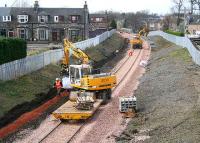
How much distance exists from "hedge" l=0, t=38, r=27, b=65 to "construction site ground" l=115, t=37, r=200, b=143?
11.1m

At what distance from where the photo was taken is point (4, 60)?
38.6 meters

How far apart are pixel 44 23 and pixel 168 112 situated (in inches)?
2697

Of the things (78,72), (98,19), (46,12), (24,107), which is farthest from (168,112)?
(98,19)

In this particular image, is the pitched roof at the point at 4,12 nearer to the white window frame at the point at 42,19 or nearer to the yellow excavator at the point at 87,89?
the white window frame at the point at 42,19

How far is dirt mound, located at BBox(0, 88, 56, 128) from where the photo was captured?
93.9ft

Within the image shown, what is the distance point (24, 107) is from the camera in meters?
32.2

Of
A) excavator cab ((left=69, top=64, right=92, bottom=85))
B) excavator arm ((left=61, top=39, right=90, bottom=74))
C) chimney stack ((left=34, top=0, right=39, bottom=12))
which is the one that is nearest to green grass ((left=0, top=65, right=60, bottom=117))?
excavator arm ((left=61, top=39, right=90, bottom=74))

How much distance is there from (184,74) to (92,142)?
1653cm

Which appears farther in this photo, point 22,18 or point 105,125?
point 22,18

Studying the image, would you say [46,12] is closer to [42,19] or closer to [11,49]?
[42,19]

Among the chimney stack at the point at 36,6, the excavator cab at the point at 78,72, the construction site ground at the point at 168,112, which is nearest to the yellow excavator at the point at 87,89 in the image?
the excavator cab at the point at 78,72

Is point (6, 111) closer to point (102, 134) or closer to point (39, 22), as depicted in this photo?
point (102, 134)

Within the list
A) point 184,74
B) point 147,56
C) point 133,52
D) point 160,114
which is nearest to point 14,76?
point 184,74

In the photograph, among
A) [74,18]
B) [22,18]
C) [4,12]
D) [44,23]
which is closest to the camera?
[22,18]
